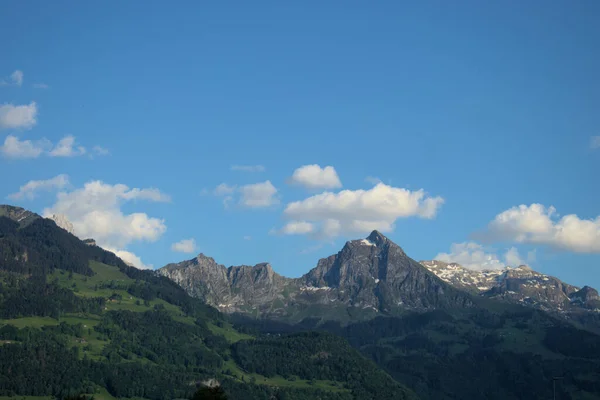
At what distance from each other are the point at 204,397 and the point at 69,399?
120ft

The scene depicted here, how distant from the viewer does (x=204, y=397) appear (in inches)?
7864

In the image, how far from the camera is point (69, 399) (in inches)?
7844
